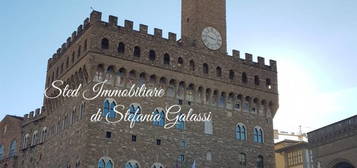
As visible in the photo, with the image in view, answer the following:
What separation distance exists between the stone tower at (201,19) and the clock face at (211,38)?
0.19 metres

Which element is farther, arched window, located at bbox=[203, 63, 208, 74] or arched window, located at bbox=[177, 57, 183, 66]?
arched window, located at bbox=[203, 63, 208, 74]

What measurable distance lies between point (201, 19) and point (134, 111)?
33.6 ft

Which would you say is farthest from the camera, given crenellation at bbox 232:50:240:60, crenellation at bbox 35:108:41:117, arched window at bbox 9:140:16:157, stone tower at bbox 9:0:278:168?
arched window at bbox 9:140:16:157

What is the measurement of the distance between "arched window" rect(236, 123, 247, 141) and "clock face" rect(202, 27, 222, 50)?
21.4 ft

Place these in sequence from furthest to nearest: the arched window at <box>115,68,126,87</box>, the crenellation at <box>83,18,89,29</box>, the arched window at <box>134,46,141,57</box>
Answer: the crenellation at <box>83,18,89,29</box> → the arched window at <box>134,46,141,57</box> → the arched window at <box>115,68,126,87</box>

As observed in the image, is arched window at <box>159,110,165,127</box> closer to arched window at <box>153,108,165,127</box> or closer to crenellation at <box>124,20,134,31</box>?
arched window at <box>153,108,165,127</box>

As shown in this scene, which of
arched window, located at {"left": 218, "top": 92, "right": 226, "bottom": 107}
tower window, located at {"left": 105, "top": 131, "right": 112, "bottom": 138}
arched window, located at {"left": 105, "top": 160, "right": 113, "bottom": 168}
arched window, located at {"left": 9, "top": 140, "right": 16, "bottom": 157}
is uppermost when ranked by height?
arched window, located at {"left": 218, "top": 92, "right": 226, "bottom": 107}

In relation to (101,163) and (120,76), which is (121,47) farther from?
(101,163)

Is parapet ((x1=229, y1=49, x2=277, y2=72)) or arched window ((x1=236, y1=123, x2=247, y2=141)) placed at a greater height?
parapet ((x1=229, y1=49, x2=277, y2=72))

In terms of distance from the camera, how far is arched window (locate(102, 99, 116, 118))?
34.8m

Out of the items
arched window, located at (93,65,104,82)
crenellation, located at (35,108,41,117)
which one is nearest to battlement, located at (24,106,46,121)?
crenellation, located at (35,108,41,117)

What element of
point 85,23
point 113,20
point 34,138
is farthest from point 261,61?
point 34,138

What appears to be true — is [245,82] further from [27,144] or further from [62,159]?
[27,144]

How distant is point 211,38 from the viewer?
4134 centimetres
